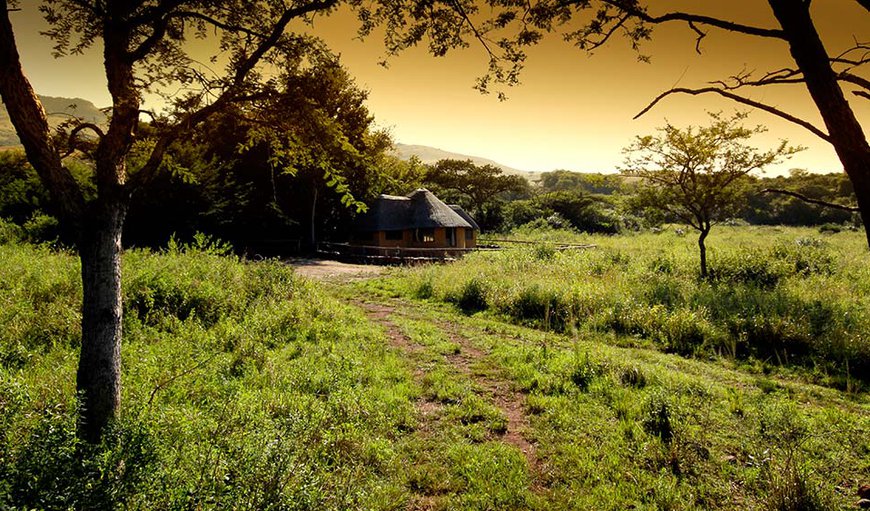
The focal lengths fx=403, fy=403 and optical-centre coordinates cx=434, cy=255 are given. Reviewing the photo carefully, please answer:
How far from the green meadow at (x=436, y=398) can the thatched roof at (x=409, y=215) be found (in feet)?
55.7

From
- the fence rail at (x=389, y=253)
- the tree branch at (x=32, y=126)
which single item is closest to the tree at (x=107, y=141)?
the tree branch at (x=32, y=126)

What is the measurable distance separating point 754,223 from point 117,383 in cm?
7758

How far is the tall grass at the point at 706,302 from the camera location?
343 inches

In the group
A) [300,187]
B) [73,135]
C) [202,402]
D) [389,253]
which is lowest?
[202,402]

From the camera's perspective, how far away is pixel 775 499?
3840 mm

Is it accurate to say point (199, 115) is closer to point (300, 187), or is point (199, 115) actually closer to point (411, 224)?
point (411, 224)

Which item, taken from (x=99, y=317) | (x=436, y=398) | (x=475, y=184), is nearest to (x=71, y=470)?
(x=99, y=317)

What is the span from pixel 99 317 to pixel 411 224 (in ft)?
85.7

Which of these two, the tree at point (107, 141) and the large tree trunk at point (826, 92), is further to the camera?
the tree at point (107, 141)

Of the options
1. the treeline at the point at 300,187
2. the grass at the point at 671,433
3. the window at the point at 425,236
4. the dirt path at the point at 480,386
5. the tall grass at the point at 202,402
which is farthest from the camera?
the window at the point at 425,236

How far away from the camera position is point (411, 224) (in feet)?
97.5

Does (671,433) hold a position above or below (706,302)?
below

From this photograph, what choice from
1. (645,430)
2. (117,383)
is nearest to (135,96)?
(117,383)

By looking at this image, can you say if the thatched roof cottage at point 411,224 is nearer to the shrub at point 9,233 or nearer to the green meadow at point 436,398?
the green meadow at point 436,398
